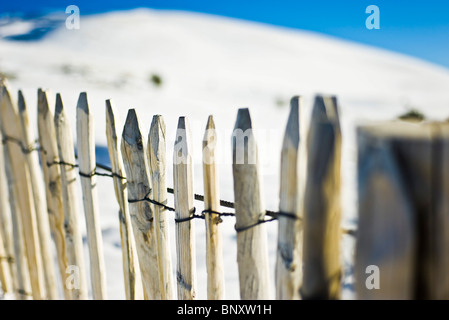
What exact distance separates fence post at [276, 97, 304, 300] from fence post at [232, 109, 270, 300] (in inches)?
5.2

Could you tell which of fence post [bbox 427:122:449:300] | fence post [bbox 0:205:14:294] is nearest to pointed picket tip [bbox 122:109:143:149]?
fence post [bbox 427:122:449:300]

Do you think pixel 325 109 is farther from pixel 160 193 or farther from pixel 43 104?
pixel 43 104

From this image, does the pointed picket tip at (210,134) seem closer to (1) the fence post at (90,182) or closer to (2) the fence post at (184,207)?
(2) the fence post at (184,207)

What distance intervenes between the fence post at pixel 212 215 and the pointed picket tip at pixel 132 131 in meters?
0.43

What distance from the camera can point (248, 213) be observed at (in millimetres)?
1540

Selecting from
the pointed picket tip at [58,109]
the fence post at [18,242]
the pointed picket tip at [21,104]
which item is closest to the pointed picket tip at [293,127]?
the pointed picket tip at [58,109]

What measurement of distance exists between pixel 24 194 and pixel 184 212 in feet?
5.18

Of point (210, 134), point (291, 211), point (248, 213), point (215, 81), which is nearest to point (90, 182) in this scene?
point (210, 134)

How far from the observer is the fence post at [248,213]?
1.48 metres

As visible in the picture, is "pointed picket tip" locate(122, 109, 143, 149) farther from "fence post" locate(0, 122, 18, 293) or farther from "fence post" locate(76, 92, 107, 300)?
"fence post" locate(0, 122, 18, 293)

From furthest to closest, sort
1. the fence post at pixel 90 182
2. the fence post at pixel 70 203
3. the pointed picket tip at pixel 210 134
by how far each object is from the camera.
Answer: the fence post at pixel 70 203, the fence post at pixel 90 182, the pointed picket tip at pixel 210 134

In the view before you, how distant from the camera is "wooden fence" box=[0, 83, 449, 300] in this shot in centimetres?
103
